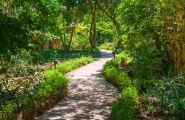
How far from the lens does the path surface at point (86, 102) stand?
24.3 ft

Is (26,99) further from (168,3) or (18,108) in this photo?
(168,3)

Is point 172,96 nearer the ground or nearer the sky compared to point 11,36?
nearer the ground

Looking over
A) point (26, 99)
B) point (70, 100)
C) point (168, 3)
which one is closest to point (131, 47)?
point (168, 3)

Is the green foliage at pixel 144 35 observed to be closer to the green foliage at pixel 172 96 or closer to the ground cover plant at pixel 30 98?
the green foliage at pixel 172 96

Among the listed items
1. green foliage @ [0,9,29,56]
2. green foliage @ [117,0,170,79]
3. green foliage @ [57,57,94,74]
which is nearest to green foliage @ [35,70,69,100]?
green foliage @ [117,0,170,79]

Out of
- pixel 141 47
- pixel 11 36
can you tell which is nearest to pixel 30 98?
pixel 11 36

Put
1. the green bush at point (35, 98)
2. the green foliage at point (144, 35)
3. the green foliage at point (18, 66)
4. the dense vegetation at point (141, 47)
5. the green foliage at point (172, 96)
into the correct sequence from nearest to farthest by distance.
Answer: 1. the dense vegetation at point (141, 47)
2. the green bush at point (35, 98)
3. the green foliage at point (172, 96)
4. the green foliage at point (144, 35)
5. the green foliage at point (18, 66)

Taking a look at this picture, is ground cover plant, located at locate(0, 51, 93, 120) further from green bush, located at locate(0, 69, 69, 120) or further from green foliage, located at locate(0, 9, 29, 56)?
green foliage, located at locate(0, 9, 29, 56)

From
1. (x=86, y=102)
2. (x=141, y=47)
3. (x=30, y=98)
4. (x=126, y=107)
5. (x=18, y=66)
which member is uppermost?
(x=141, y=47)

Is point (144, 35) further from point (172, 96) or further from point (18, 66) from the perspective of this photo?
point (18, 66)

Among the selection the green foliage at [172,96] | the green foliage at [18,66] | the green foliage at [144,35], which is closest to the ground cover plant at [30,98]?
the green foliage at [18,66]

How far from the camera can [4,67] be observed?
13.5m

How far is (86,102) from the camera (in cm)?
900

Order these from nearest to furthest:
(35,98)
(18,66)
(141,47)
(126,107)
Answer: (126,107) < (35,98) < (141,47) < (18,66)
